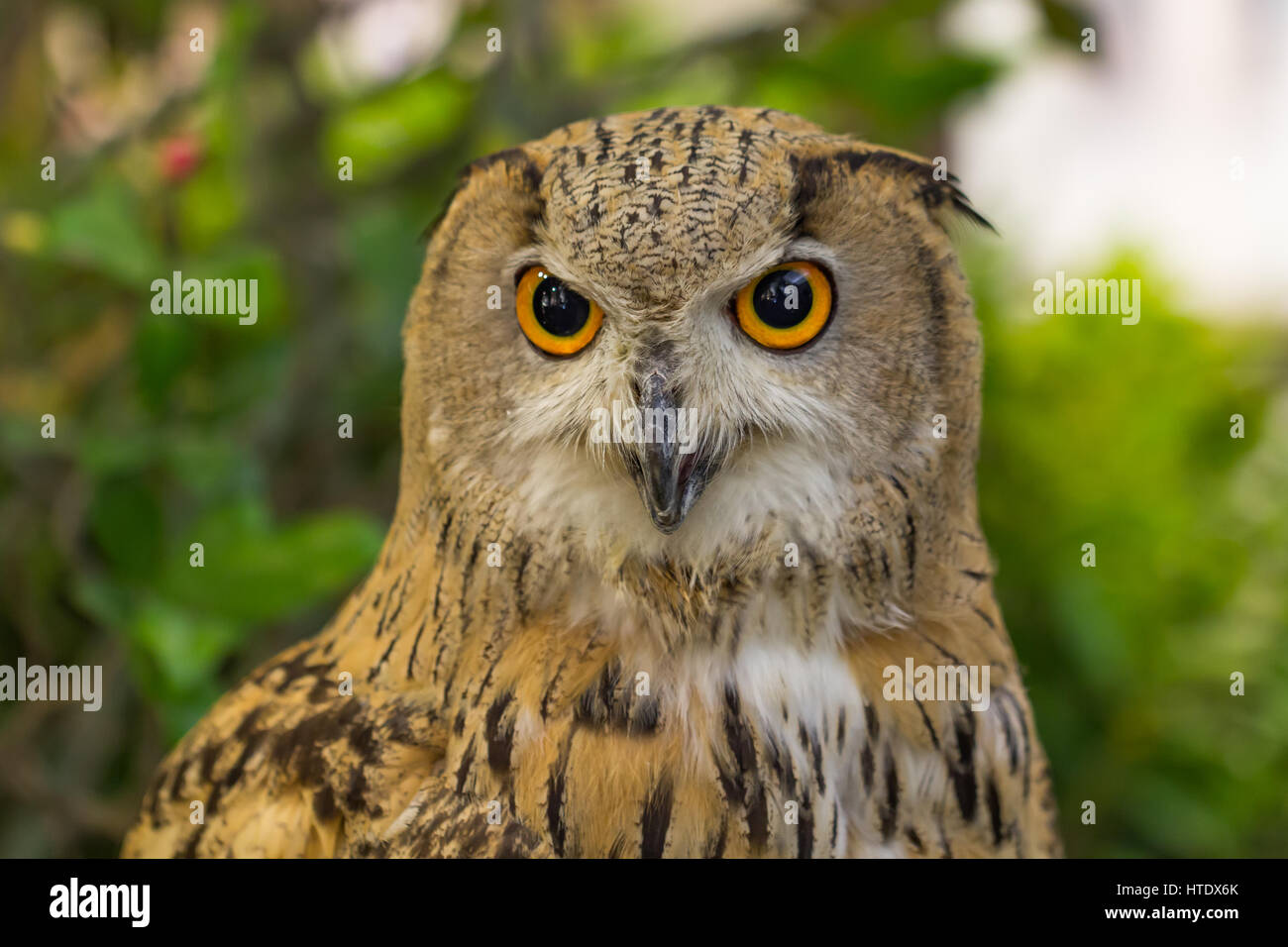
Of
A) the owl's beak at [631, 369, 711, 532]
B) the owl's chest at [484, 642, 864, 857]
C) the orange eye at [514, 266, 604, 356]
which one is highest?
the orange eye at [514, 266, 604, 356]

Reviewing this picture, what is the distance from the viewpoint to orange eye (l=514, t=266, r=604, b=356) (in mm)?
1011

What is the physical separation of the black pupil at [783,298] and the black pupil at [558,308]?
6.6 inches

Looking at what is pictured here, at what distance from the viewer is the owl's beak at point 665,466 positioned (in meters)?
0.96

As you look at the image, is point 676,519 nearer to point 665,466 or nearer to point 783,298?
point 665,466

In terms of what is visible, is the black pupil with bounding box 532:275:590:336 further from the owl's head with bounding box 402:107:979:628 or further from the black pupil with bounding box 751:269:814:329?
the black pupil with bounding box 751:269:814:329

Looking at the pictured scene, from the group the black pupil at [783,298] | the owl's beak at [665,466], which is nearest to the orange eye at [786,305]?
the black pupil at [783,298]

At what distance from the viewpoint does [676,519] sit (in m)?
0.97

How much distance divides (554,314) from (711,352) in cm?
16

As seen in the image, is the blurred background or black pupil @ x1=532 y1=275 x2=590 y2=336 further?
the blurred background

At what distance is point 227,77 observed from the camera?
1.88m

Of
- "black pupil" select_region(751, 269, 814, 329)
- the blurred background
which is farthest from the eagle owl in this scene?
the blurred background

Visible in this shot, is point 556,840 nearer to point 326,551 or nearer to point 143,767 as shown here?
point 326,551

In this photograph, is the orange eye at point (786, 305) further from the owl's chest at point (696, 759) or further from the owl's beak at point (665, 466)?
the owl's chest at point (696, 759)
